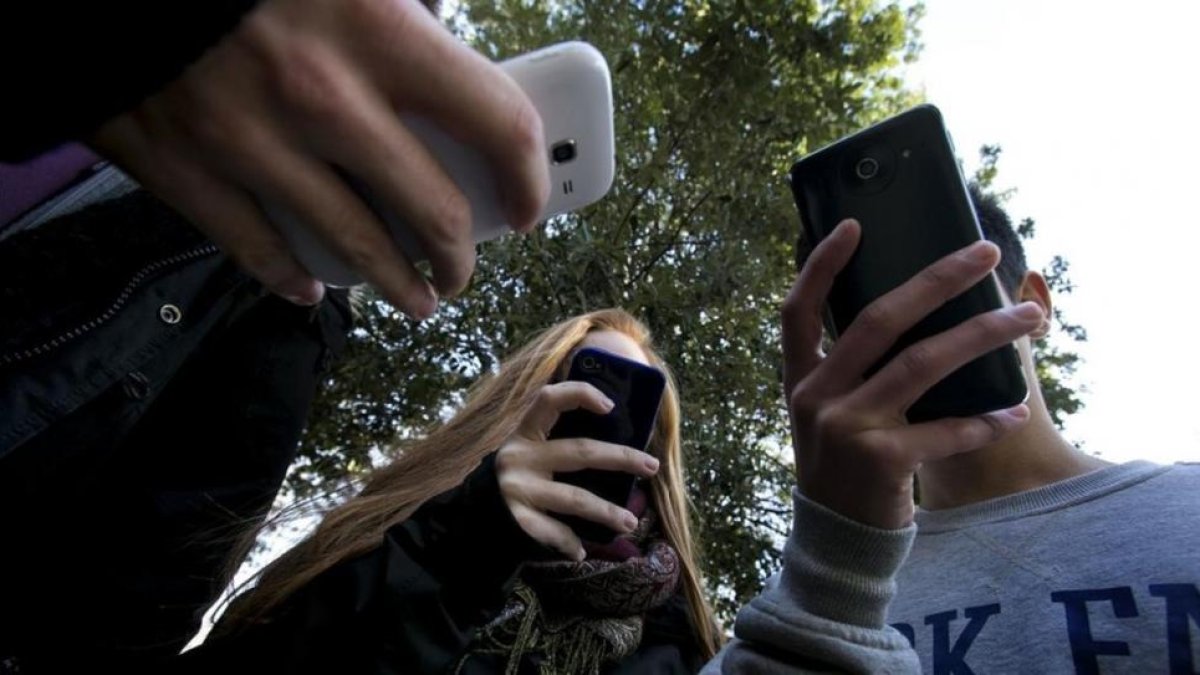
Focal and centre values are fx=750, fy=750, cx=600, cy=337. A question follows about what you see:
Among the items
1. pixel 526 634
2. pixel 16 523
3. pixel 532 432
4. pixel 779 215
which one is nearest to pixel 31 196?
pixel 16 523

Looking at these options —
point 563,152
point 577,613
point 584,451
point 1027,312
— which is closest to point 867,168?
point 1027,312

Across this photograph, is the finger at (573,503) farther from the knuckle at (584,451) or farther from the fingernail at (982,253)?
the fingernail at (982,253)

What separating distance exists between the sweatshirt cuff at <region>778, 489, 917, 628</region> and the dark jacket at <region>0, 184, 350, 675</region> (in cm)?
128

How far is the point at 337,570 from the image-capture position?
65.9 inches

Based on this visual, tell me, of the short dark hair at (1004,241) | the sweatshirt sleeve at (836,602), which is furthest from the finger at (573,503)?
the short dark hair at (1004,241)

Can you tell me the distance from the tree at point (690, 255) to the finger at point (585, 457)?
2949mm

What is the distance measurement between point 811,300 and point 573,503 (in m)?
0.67

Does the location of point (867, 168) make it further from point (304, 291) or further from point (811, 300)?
point (304, 291)

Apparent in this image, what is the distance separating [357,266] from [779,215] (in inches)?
211

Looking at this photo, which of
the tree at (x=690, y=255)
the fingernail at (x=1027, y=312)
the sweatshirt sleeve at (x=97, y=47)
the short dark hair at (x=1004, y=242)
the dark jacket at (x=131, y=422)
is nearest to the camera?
the sweatshirt sleeve at (x=97, y=47)

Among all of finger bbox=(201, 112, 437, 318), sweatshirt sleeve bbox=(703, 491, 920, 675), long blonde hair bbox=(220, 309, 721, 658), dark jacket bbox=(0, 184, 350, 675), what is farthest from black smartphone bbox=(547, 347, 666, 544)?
finger bbox=(201, 112, 437, 318)

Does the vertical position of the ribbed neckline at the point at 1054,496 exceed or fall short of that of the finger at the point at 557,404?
it falls short

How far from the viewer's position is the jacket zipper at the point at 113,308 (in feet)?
4.23

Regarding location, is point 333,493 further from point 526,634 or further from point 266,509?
point 526,634
